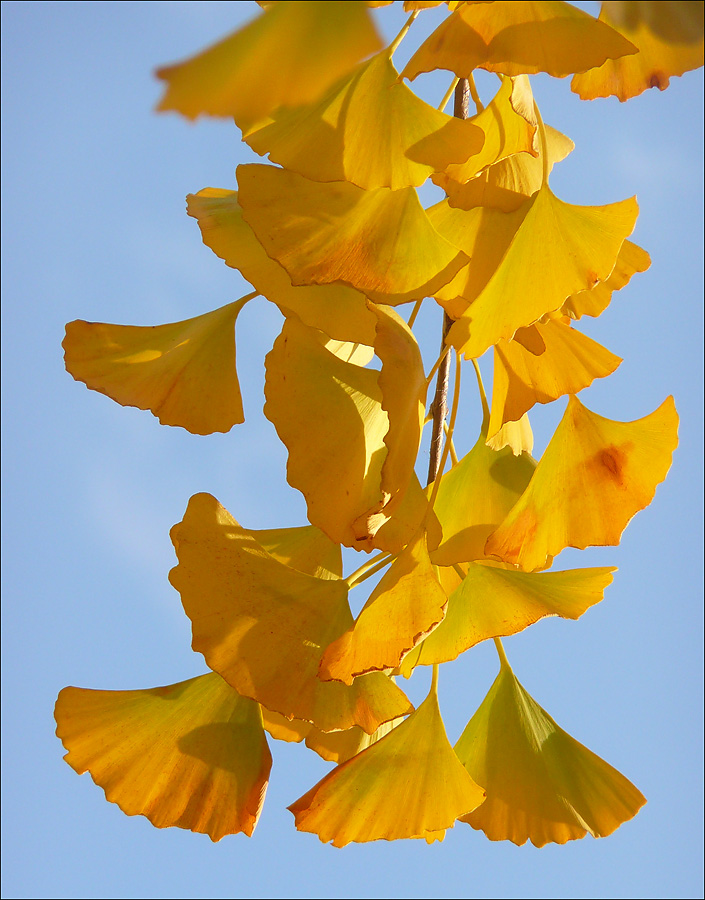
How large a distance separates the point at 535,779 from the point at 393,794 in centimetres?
10

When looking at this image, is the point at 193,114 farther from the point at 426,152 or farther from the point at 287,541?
the point at 287,541

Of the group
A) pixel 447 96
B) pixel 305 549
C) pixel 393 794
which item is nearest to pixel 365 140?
pixel 447 96

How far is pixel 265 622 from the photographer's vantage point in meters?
0.49

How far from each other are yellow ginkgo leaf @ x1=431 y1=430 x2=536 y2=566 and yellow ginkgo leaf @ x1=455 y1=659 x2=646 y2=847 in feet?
0.46

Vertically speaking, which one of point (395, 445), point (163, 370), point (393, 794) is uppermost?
point (163, 370)

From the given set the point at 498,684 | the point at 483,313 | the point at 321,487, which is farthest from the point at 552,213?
the point at 498,684

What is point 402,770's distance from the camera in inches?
21.2

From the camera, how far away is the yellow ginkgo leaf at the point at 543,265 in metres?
0.45

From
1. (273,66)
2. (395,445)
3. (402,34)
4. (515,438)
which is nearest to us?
(273,66)

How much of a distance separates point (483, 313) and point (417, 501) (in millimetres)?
104

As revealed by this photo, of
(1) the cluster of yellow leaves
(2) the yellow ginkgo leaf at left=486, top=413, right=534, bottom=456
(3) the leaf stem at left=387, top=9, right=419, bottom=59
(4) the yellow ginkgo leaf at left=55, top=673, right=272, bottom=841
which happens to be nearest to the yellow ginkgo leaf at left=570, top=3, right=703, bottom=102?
(1) the cluster of yellow leaves

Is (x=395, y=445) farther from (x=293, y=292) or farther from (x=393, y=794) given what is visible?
(x=393, y=794)

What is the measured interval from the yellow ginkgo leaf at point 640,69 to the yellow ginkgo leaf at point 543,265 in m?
0.08

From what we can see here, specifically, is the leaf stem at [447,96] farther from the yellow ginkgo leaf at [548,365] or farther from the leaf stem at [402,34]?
the yellow ginkgo leaf at [548,365]
